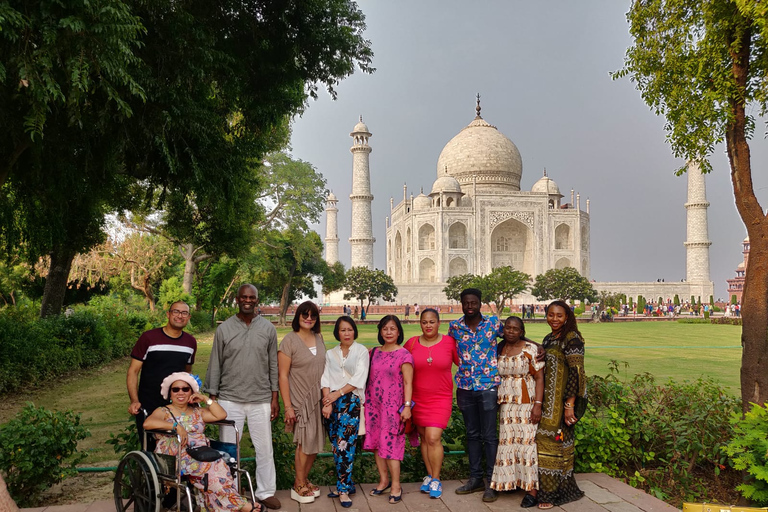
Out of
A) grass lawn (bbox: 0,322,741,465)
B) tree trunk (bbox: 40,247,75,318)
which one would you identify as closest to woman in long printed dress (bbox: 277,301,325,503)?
grass lawn (bbox: 0,322,741,465)

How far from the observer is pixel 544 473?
383 cm

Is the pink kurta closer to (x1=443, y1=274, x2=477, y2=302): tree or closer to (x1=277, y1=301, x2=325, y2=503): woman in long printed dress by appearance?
(x1=277, y1=301, x2=325, y2=503): woman in long printed dress

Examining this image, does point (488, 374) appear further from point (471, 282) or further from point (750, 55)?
point (471, 282)

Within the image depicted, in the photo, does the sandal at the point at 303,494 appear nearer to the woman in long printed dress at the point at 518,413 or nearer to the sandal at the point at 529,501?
the woman in long printed dress at the point at 518,413

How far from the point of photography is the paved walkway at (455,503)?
3.65 m

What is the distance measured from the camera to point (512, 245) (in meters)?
41.9

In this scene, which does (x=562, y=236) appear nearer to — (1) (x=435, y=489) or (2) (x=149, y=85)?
(2) (x=149, y=85)

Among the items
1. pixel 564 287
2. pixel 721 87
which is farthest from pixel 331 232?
pixel 721 87

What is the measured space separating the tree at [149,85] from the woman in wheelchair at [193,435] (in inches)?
78.7

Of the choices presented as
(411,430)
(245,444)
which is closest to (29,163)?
(245,444)

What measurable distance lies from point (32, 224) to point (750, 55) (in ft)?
28.5

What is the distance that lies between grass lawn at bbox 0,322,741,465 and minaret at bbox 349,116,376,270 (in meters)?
22.8

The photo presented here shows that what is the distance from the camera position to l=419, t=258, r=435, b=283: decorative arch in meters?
40.6

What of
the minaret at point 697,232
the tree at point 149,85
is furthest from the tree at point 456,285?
the tree at point 149,85
